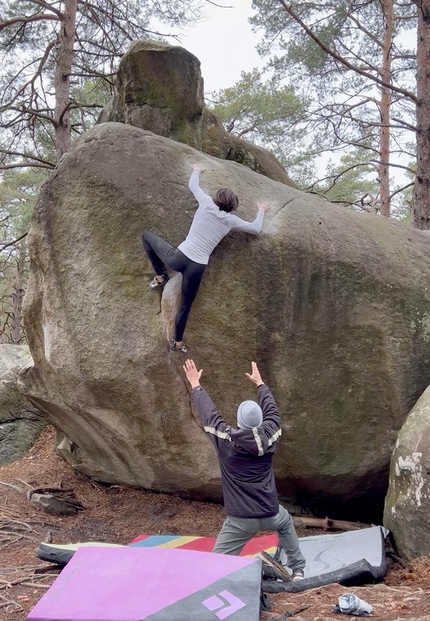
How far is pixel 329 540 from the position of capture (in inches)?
214

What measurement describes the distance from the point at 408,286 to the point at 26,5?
34.0 feet

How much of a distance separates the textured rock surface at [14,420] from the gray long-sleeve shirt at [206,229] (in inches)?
176

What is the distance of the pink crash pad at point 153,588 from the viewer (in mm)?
2803

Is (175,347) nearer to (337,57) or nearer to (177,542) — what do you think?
(177,542)

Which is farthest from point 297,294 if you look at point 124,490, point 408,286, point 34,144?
point 34,144

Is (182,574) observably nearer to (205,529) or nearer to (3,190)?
(205,529)

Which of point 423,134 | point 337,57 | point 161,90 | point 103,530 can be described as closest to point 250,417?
point 103,530

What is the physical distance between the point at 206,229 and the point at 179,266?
16.5 inches

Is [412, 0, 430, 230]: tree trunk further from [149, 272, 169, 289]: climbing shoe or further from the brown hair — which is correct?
[149, 272, 169, 289]: climbing shoe

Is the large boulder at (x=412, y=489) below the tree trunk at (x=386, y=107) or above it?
below

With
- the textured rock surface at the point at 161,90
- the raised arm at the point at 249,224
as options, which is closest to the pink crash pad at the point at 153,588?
the raised arm at the point at 249,224

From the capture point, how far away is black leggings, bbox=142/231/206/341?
514cm

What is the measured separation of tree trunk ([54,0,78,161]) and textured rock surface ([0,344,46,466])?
4.33 m

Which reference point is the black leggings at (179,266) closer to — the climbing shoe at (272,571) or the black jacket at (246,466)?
the black jacket at (246,466)
